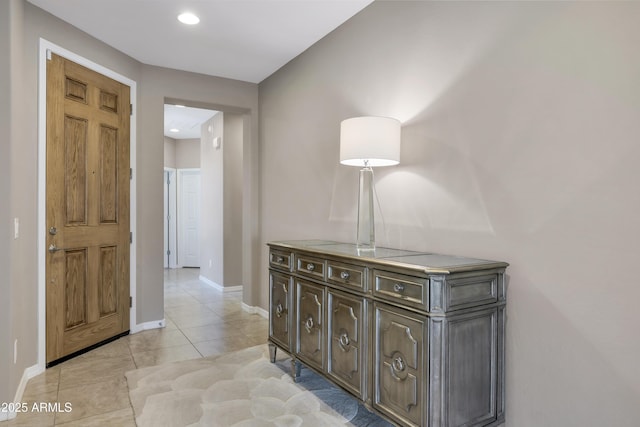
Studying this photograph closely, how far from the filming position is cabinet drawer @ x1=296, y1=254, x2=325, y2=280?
2.42 metres

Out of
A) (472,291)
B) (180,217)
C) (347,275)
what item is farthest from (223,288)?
(472,291)

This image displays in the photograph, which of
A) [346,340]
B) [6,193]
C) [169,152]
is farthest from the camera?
[169,152]

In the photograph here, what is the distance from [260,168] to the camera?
4.44 meters

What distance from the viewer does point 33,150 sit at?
2.80 m

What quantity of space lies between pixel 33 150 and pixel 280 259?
195 centimetres

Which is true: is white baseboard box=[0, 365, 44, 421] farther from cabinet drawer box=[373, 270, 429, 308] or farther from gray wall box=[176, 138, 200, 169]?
gray wall box=[176, 138, 200, 169]

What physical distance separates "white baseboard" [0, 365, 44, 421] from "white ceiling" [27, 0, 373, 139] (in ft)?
8.55

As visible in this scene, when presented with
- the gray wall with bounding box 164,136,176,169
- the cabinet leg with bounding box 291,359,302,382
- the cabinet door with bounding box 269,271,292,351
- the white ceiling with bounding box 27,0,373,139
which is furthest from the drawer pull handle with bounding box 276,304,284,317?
the gray wall with bounding box 164,136,176,169

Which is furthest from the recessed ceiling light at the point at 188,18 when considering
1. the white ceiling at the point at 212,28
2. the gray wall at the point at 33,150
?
the gray wall at the point at 33,150

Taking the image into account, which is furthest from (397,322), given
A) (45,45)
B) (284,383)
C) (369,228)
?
(45,45)

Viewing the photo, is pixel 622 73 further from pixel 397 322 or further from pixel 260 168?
pixel 260 168

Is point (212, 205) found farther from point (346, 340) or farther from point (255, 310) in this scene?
point (346, 340)

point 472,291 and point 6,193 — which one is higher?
point 6,193

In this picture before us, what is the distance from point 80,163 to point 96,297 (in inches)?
45.8
